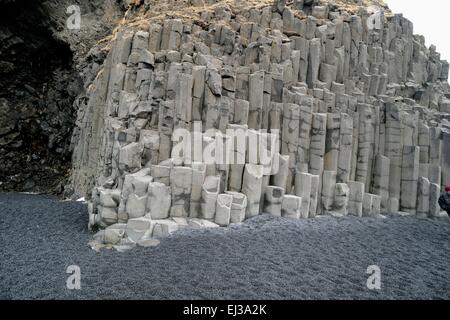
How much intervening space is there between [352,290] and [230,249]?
9.13 feet

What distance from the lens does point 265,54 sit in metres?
13.5

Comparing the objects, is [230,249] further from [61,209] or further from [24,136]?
[24,136]

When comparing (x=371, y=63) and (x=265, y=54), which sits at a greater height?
(x=371, y=63)

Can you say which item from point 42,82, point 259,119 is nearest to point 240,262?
point 259,119

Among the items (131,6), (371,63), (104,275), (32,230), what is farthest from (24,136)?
(371,63)

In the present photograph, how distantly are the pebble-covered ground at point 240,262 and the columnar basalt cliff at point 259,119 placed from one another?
967 millimetres

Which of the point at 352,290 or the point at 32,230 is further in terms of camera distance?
the point at 32,230

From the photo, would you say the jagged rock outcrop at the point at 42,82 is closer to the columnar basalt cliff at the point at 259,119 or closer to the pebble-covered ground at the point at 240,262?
the columnar basalt cliff at the point at 259,119

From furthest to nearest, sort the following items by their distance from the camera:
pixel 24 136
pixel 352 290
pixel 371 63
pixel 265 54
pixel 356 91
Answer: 1. pixel 24 136
2. pixel 371 63
3. pixel 356 91
4. pixel 265 54
5. pixel 352 290

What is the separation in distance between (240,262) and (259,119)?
5835mm

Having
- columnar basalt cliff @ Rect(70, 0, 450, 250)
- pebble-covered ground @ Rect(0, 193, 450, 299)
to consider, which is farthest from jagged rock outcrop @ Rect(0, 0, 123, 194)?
pebble-covered ground @ Rect(0, 193, 450, 299)

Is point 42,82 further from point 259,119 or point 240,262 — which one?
point 240,262

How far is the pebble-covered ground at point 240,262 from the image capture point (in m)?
6.09

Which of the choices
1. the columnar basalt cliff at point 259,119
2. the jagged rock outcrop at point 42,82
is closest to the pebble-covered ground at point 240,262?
the columnar basalt cliff at point 259,119
